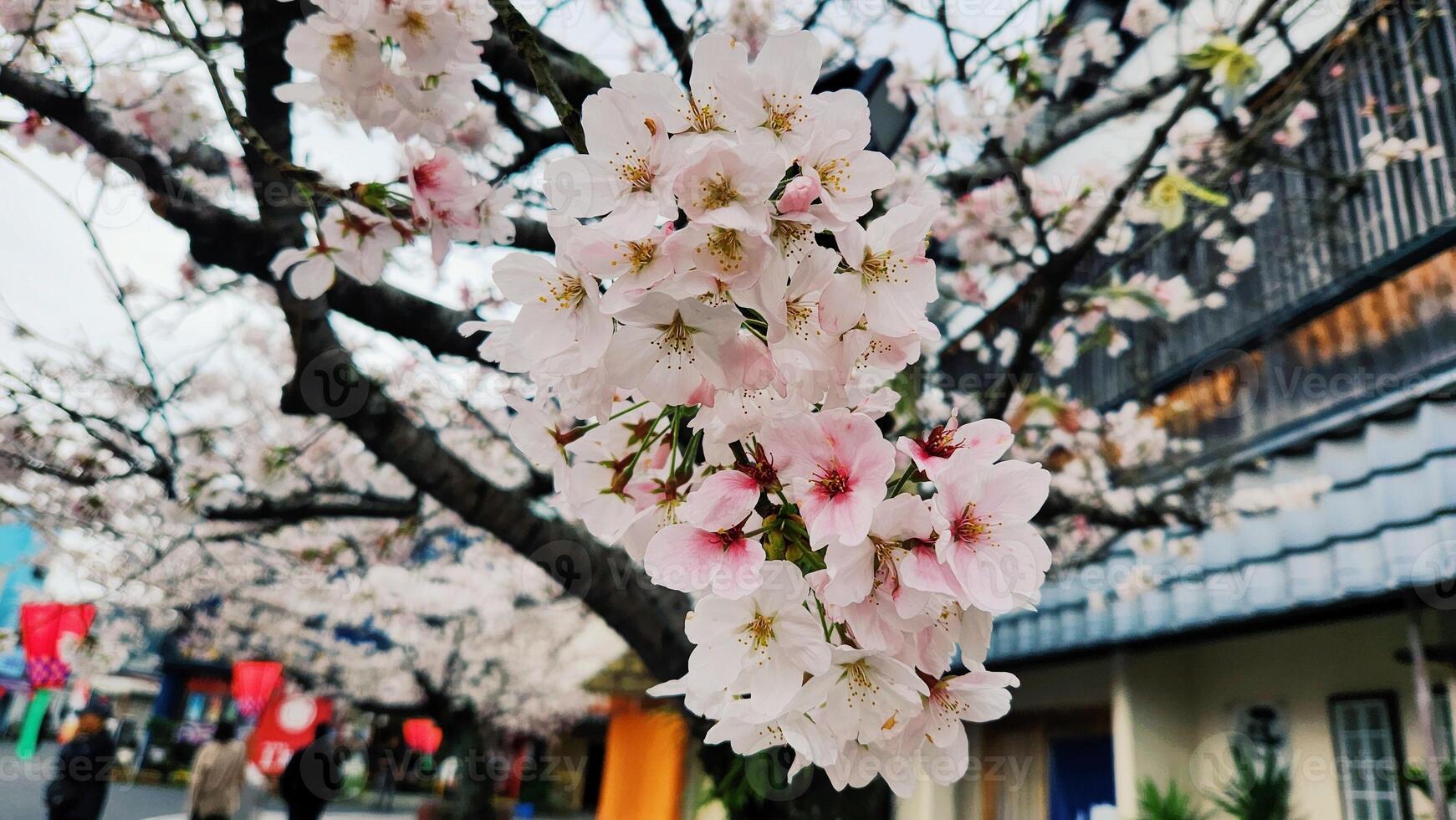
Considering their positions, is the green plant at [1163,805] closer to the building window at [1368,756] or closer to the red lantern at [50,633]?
the building window at [1368,756]

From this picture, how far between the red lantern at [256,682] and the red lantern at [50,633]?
214cm

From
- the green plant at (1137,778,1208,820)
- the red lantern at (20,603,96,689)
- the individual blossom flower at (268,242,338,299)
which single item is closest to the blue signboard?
the red lantern at (20,603,96,689)

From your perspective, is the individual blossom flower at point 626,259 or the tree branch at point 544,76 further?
the tree branch at point 544,76

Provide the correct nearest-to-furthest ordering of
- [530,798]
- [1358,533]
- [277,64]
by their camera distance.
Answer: [277,64]
[1358,533]
[530,798]

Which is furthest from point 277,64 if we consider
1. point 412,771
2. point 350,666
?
point 412,771

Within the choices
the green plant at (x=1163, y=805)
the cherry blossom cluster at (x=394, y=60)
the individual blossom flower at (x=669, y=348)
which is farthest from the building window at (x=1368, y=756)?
the cherry blossom cluster at (x=394, y=60)

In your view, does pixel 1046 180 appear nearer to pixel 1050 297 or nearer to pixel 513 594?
pixel 1050 297

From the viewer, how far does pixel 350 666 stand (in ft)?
43.7

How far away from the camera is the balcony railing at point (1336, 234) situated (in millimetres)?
3855

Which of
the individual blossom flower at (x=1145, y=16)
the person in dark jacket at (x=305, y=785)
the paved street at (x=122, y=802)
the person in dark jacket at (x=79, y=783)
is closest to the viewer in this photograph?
the individual blossom flower at (x=1145, y=16)

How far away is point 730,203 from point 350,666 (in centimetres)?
1478

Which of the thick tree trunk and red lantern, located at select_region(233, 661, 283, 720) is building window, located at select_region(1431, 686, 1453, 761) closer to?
the thick tree trunk

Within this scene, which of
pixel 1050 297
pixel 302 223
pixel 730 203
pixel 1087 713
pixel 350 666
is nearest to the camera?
pixel 730 203

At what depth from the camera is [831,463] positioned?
26.6 inches
